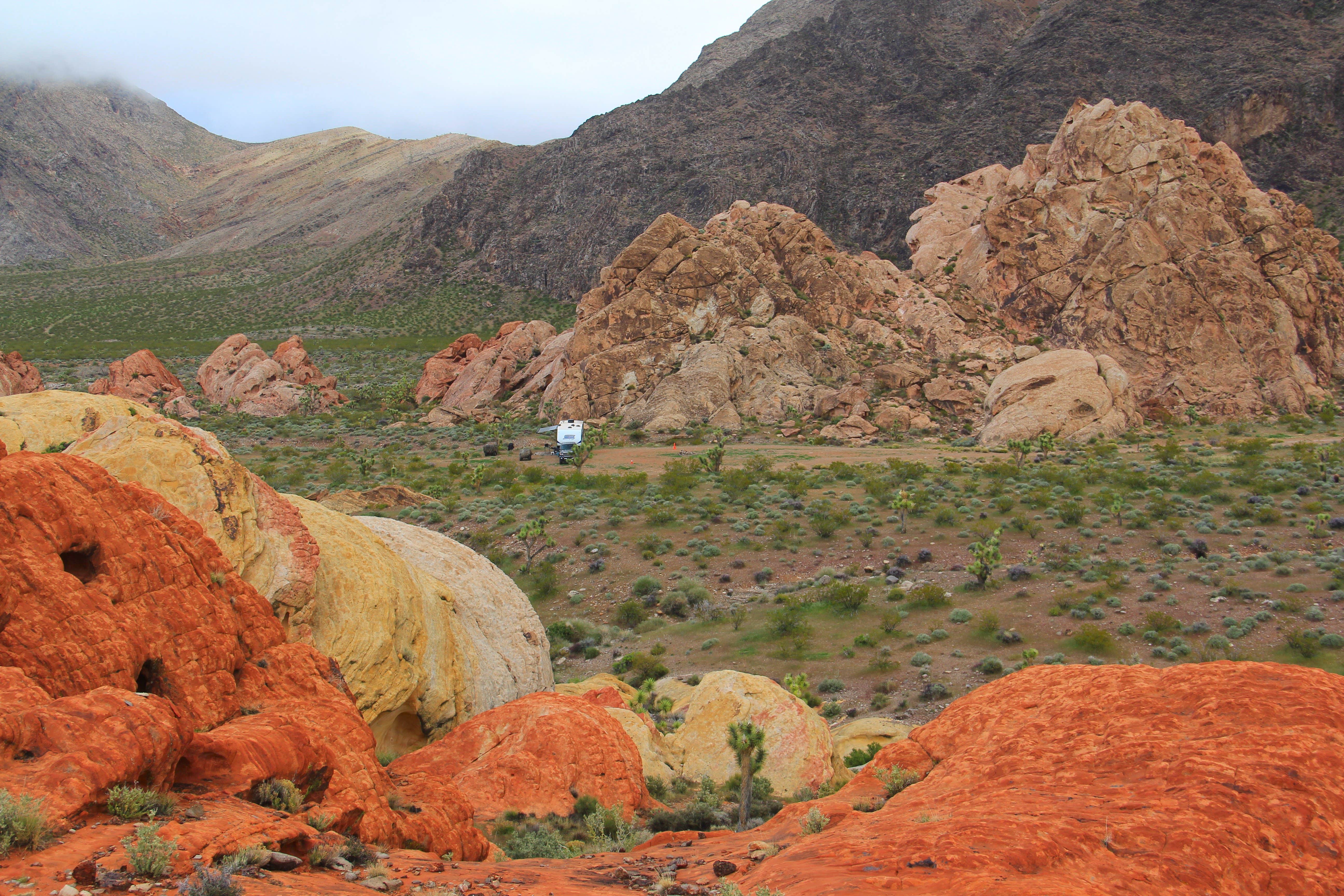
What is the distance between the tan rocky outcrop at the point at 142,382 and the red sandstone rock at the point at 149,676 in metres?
59.2

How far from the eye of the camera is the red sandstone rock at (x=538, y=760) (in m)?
10.7

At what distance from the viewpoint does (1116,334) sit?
5688cm

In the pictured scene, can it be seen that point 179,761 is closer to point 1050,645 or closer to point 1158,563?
point 1050,645

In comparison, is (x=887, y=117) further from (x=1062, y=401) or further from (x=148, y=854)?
(x=148, y=854)

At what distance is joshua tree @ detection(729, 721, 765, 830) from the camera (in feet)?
37.9

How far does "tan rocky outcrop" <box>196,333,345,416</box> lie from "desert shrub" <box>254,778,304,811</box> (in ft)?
202

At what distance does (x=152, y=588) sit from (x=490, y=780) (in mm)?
5042

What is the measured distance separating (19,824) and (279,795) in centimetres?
242

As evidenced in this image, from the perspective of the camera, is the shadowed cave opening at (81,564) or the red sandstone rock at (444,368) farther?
the red sandstone rock at (444,368)

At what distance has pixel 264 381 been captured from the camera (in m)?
64.4

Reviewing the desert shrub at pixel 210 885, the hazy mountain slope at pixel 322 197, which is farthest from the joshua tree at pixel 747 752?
the hazy mountain slope at pixel 322 197

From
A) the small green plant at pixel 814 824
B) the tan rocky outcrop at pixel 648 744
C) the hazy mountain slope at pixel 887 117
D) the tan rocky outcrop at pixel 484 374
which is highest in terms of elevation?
the hazy mountain slope at pixel 887 117

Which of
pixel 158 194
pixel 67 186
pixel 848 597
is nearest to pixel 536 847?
pixel 848 597

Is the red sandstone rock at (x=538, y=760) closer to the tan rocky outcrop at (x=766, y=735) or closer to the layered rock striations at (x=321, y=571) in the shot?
the layered rock striations at (x=321, y=571)
